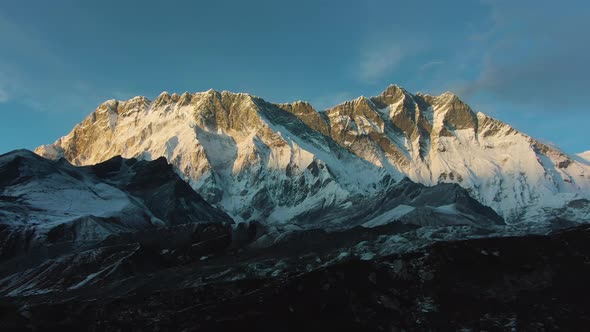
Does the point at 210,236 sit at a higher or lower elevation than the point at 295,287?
higher

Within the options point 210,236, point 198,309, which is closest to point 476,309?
point 198,309

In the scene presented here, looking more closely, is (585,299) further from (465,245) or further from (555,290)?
(465,245)

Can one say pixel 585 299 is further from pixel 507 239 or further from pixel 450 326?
pixel 507 239

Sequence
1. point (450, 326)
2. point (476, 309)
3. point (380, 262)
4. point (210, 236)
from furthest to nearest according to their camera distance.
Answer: point (210, 236) → point (380, 262) → point (476, 309) → point (450, 326)

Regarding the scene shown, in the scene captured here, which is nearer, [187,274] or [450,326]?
[450,326]

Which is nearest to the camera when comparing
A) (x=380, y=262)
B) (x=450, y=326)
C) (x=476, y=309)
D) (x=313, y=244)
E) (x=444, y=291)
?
(x=450, y=326)

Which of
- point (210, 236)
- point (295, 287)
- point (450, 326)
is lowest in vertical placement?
point (450, 326)
